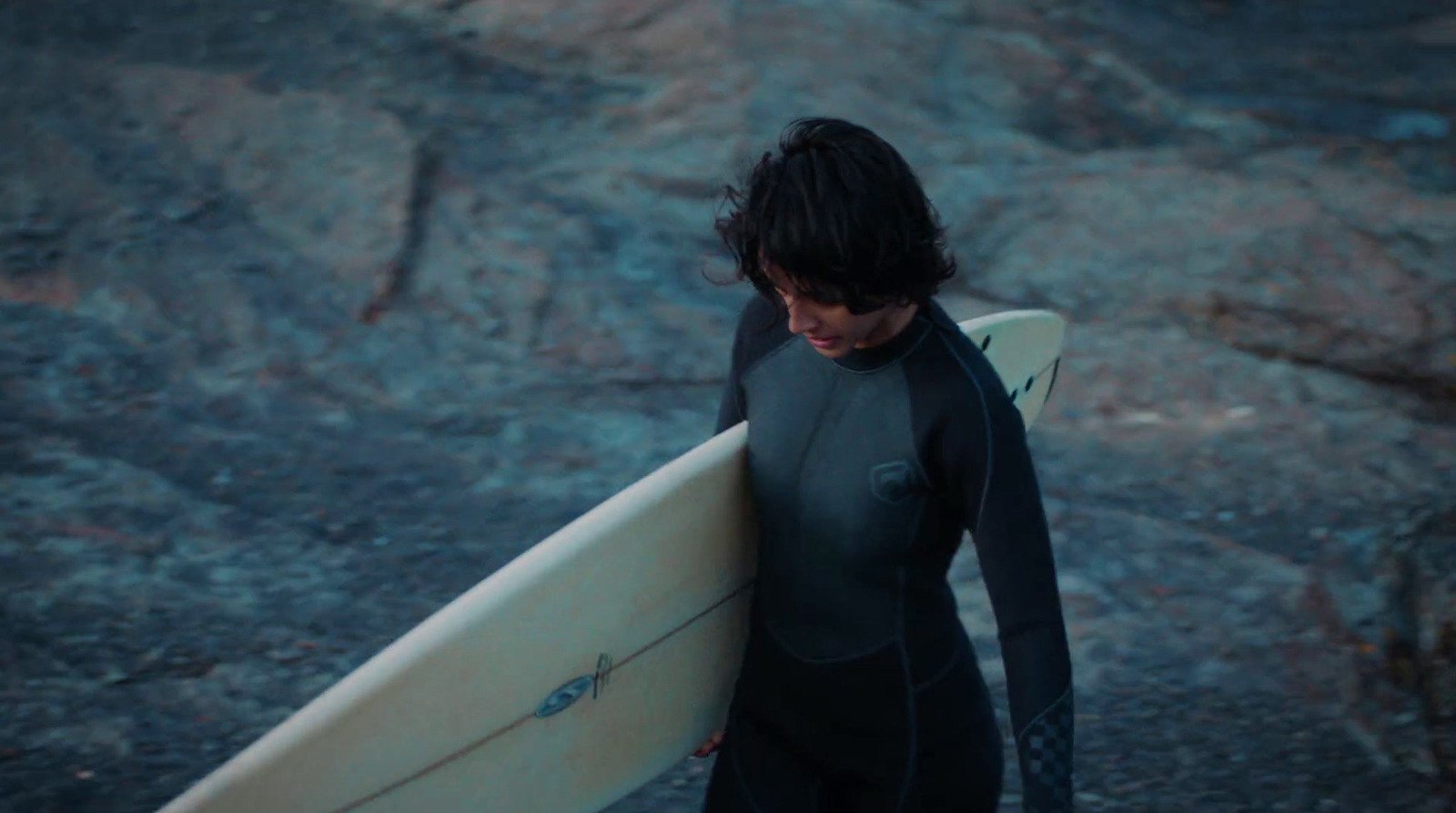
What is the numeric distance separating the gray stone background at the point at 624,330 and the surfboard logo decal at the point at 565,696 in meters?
0.96

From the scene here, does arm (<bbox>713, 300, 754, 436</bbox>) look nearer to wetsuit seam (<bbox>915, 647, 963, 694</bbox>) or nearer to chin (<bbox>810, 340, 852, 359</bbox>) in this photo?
chin (<bbox>810, 340, 852, 359</bbox>)

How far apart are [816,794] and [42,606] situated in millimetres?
2211

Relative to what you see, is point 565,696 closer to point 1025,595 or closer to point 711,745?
point 711,745

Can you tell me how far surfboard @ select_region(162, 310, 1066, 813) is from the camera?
194cm

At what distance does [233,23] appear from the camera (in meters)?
6.48

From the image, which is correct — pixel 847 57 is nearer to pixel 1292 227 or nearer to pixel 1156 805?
pixel 1292 227

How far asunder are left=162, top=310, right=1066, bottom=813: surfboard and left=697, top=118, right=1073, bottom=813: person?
5.0 inches

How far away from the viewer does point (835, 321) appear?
1.73 meters

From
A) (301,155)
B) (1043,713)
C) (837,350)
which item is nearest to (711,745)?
(1043,713)

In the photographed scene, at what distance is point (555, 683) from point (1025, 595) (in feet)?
2.23

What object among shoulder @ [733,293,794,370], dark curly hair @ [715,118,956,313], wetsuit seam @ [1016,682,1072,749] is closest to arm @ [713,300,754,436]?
shoulder @ [733,293,794,370]

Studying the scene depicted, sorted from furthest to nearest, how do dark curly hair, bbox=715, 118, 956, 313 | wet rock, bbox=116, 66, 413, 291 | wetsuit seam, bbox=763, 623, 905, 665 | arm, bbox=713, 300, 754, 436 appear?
wet rock, bbox=116, 66, 413, 291 < arm, bbox=713, 300, 754, 436 < wetsuit seam, bbox=763, 623, 905, 665 < dark curly hair, bbox=715, 118, 956, 313

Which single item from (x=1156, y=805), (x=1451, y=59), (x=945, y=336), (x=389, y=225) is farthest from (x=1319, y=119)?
(x=945, y=336)

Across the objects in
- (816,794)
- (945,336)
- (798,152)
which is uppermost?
(798,152)
